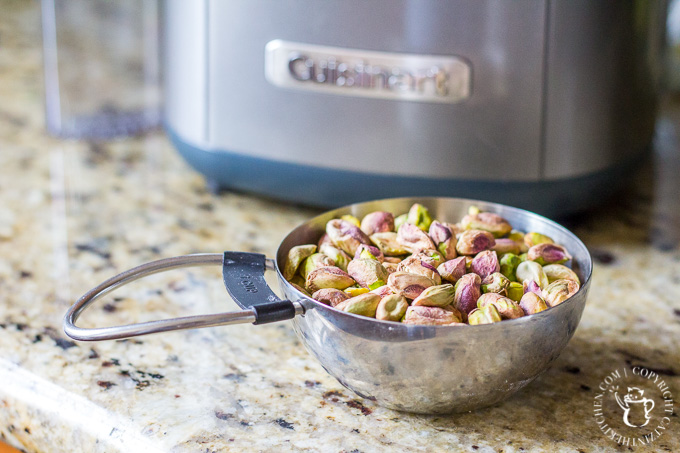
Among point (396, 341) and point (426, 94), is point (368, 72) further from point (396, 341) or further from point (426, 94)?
point (396, 341)

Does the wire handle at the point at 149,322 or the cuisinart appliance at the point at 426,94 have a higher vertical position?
the cuisinart appliance at the point at 426,94

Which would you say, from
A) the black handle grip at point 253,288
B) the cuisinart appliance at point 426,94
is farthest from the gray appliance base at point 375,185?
the black handle grip at point 253,288

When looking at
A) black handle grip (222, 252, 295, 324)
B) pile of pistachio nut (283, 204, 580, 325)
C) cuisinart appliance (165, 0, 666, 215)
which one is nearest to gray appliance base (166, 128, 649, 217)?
cuisinart appliance (165, 0, 666, 215)

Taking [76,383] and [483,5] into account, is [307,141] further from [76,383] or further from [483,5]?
[76,383]

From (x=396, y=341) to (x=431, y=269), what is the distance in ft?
0.21

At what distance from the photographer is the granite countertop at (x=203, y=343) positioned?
445 mm

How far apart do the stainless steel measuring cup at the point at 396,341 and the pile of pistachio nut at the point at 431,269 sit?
0.01 metres

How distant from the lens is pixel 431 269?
0.44m

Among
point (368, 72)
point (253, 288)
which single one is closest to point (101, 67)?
point (368, 72)

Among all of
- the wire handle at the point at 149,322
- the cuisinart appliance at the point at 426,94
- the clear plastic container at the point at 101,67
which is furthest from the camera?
the clear plastic container at the point at 101,67

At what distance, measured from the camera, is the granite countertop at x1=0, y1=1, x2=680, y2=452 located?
1.46ft

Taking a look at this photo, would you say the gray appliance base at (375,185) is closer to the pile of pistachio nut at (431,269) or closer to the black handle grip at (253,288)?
the pile of pistachio nut at (431,269)

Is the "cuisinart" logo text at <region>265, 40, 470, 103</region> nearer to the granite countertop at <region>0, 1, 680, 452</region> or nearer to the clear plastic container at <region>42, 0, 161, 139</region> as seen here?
the granite countertop at <region>0, 1, 680, 452</region>

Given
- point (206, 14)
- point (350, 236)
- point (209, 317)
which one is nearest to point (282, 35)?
point (206, 14)
